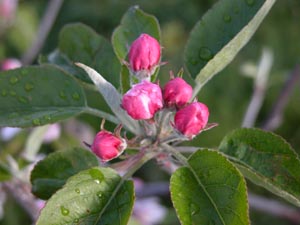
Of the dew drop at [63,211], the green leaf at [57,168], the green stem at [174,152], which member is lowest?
the green leaf at [57,168]

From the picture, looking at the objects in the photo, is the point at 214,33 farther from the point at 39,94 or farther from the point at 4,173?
the point at 4,173

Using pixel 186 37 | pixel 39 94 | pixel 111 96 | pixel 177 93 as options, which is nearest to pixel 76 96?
pixel 39 94

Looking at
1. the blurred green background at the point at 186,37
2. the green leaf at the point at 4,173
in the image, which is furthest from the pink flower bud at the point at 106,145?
the blurred green background at the point at 186,37

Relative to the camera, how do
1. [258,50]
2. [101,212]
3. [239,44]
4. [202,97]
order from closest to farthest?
[101,212]
[239,44]
[202,97]
[258,50]

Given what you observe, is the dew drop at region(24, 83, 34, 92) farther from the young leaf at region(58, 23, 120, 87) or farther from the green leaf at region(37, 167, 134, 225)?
the green leaf at region(37, 167, 134, 225)

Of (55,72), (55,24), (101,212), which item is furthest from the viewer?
(55,24)

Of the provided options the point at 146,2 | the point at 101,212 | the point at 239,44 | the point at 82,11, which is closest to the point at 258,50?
the point at 146,2

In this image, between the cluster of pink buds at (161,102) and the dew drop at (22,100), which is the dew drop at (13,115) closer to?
the dew drop at (22,100)

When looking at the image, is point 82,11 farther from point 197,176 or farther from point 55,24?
point 197,176
